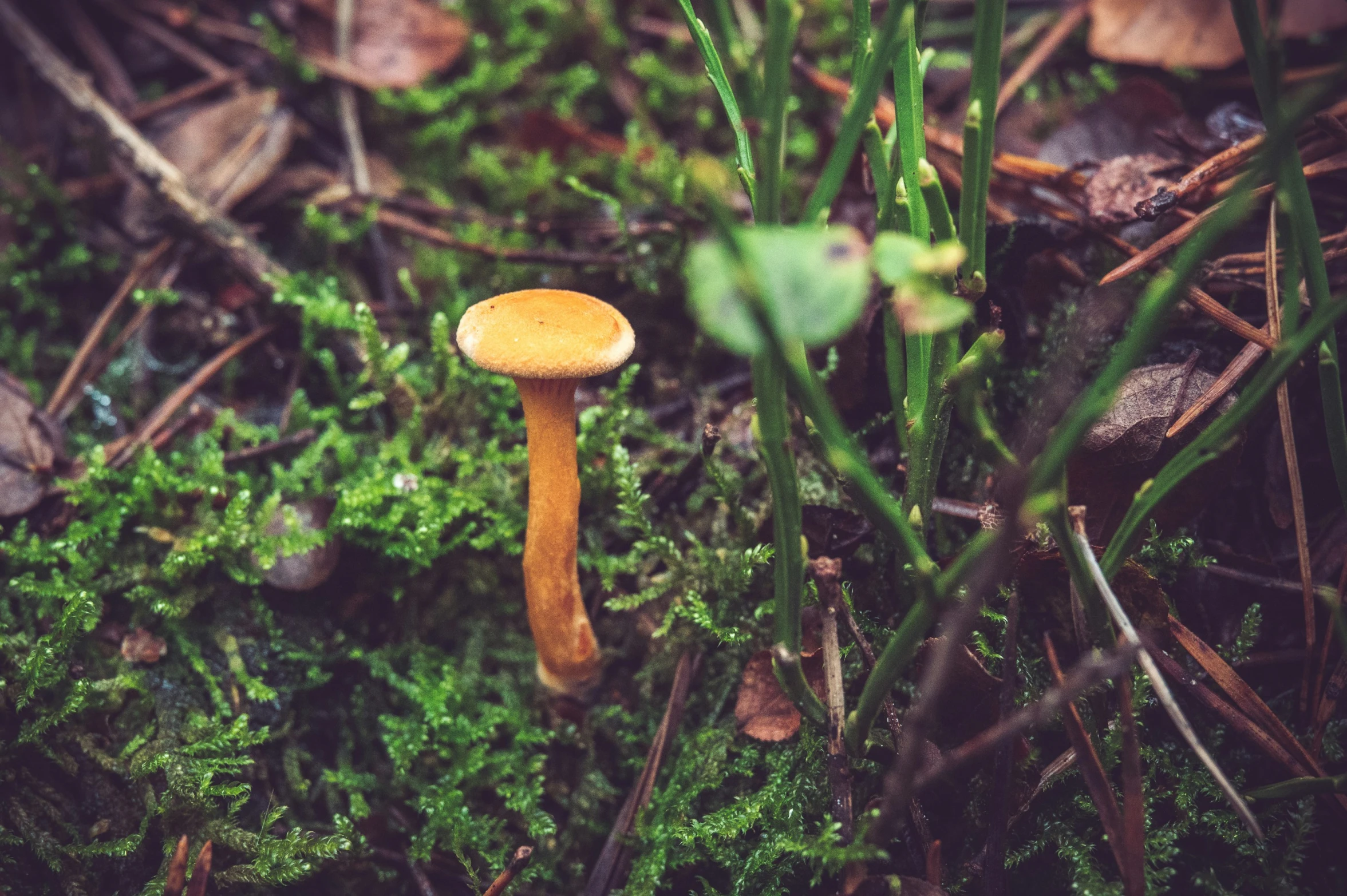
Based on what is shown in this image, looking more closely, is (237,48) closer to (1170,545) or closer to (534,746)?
(534,746)

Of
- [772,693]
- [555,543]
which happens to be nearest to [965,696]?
[772,693]

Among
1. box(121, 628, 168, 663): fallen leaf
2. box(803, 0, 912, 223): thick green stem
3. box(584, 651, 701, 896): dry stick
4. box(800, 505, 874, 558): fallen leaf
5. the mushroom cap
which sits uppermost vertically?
box(803, 0, 912, 223): thick green stem

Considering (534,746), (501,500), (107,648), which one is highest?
(501,500)

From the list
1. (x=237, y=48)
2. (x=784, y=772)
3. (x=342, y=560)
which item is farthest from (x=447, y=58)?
(x=784, y=772)

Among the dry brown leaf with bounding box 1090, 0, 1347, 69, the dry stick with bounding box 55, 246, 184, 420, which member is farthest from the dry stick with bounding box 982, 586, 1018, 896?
the dry stick with bounding box 55, 246, 184, 420

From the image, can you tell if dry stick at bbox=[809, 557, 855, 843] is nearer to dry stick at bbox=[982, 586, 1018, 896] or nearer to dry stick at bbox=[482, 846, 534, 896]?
dry stick at bbox=[982, 586, 1018, 896]

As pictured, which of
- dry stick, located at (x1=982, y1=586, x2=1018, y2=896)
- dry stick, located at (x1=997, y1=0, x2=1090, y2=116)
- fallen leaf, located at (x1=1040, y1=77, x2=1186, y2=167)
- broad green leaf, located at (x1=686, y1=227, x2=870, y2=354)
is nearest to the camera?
broad green leaf, located at (x1=686, y1=227, x2=870, y2=354)
